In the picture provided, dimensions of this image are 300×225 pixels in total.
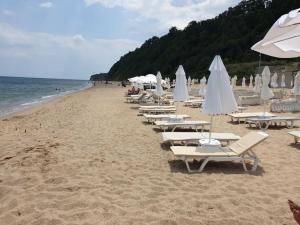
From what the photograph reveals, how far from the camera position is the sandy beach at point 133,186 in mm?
4742

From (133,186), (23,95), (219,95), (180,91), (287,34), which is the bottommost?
(23,95)

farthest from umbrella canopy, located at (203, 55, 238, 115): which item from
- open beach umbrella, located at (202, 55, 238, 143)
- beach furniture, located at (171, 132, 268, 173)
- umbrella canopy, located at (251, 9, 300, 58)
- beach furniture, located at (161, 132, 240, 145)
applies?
umbrella canopy, located at (251, 9, 300, 58)

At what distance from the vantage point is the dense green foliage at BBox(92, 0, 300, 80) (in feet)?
219

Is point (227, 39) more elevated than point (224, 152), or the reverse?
point (227, 39)

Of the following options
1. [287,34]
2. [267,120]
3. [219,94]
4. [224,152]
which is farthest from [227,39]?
[287,34]

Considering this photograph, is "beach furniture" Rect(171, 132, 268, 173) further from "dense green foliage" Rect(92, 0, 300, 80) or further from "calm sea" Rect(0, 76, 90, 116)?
"dense green foliage" Rect(92, 0, 300, 80)

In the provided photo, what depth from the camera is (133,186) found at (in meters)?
5.91

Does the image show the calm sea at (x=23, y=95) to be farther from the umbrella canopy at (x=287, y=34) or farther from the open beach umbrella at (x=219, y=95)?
the umbrella canopy at (x=287, y=34)

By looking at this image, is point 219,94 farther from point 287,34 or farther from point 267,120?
point 267,120

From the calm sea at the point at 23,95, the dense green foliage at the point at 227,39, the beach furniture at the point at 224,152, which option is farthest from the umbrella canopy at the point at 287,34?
the dense green foliage at the point at 227,39

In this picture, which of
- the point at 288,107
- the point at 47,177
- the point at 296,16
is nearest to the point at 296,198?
the point at 296,16

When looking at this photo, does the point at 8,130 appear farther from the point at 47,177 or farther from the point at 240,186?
the point at 240,186

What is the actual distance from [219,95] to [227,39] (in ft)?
245

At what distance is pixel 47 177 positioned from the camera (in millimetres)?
6340
